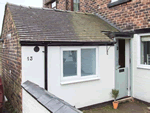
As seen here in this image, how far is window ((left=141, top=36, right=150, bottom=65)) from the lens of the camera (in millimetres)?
6297

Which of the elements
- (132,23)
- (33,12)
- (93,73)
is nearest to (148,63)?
(132,23)

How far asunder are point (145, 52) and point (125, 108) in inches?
93.9

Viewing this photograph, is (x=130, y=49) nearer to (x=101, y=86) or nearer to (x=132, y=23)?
(x=132, y=23)

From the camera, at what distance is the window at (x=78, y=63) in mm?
5383

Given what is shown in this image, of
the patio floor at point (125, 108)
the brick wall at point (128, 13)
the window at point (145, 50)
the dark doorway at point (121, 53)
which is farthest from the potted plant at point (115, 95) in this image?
the brick wall at point (128, 13)

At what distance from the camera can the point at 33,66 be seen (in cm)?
470

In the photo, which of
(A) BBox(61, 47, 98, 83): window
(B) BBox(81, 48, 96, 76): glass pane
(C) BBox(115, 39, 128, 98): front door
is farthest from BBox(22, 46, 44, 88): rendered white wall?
(C) BBox(115, 39, 128, 98): front door

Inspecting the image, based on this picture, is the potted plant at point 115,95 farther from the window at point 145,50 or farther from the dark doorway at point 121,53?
the window at point 145,50

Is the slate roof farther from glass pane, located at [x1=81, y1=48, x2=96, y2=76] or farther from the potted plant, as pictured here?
the potted plant

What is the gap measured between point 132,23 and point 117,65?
189cm

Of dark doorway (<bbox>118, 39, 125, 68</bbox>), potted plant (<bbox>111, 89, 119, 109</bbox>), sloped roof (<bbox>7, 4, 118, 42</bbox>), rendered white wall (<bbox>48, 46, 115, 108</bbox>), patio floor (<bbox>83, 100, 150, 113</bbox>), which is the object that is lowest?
patio floor (<bbox>83, 100, 150, 113</bbox>)

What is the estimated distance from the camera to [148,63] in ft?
20.7

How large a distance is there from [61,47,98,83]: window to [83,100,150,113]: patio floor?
1170mm

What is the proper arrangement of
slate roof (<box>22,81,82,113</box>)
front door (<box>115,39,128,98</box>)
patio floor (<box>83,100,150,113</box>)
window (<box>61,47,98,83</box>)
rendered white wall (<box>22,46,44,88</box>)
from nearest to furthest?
slate roof (<box>22,81,82,113</box>) < rendered white wall (<box>22,46,44,88</box>) < window (<box>61,47,98,83</box>) < patio floor (<box>83,100,150,113</box>) < front door (<box>115,39,128,98</box>)
